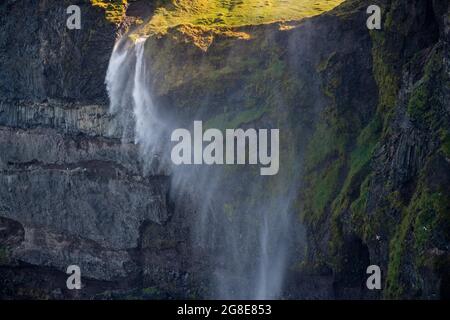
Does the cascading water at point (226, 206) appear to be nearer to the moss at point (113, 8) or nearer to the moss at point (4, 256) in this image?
the moss at point (113, 8)

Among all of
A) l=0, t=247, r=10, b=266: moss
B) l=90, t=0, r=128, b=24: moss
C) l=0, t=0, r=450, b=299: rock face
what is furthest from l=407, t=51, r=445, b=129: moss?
l=0, t=247, r=10, b=266: moss

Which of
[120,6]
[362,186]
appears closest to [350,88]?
[362,186]

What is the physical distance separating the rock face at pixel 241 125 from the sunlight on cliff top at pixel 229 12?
92.0 inches

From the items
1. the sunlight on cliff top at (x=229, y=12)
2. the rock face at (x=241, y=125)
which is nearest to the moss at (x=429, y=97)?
the rock face at (x=241, y=125)

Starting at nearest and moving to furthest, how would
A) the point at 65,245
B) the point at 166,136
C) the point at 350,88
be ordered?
the point at 350,88 < the point at 166,136 < the point at 65,245

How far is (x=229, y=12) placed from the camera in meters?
107

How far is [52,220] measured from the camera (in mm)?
106438

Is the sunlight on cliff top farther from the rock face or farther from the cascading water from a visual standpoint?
the cascading water

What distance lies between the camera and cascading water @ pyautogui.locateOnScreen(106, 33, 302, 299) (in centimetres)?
8938

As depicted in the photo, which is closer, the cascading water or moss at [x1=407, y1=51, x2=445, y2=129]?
moss at [x1=407, y1=51, x2=445, y2=129]

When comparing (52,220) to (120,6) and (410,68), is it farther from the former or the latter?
(410,68)

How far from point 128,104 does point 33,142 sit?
11.2m

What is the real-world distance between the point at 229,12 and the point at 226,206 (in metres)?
20.6

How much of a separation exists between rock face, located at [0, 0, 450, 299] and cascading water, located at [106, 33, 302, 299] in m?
0.76
